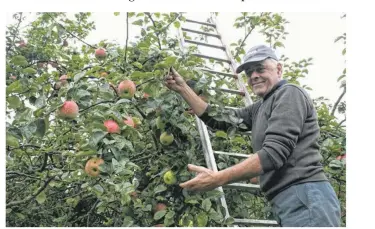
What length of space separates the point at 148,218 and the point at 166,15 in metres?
1.49

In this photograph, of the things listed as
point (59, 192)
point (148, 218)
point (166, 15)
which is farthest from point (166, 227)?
point (166, 15)

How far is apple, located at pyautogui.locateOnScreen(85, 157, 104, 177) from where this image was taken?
179 cm

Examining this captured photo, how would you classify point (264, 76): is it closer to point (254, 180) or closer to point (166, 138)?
point (166, 138)

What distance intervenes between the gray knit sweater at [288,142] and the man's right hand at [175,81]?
0.47 meters

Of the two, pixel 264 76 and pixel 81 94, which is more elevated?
pixel 264 76

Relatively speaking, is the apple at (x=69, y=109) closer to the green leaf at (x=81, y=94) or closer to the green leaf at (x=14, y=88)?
the green leaf at (x=81, y=94)

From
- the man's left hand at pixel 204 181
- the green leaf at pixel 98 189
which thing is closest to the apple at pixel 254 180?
→ the man's left hand at pixel 204 181

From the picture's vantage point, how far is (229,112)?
2.49 meters

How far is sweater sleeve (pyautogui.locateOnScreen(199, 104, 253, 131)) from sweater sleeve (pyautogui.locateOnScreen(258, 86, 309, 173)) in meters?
0.45

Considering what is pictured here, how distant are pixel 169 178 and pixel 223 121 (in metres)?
0.48

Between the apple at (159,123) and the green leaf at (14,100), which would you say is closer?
the green leaf at (14,100)

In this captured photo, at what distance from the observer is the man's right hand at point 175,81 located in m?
2.30

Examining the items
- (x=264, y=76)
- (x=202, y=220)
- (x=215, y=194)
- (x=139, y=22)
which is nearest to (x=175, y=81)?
(x=264, y=76)

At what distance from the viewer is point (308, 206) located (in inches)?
75.1
